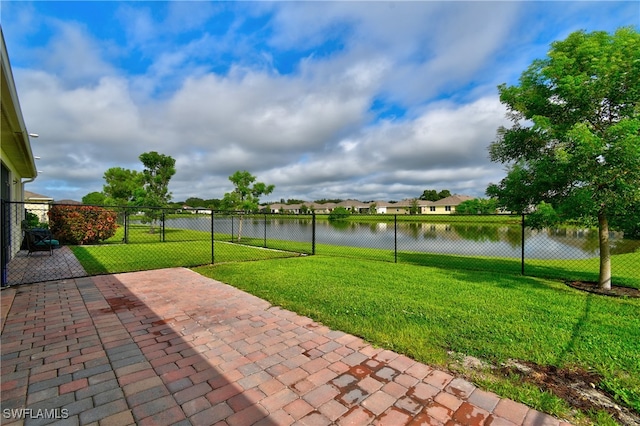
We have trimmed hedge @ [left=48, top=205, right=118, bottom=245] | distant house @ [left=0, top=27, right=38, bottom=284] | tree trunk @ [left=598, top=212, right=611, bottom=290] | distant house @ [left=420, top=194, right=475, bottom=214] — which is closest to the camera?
distant house @ [left=0, top=27, right=38, bottom=284]

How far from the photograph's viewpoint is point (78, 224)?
1202 cm

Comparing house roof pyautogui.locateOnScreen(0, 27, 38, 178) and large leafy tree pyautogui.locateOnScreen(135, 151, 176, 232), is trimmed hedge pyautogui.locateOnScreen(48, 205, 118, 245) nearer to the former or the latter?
house roof pyautogui.locateOnScreen(0, 27, 38, 178)

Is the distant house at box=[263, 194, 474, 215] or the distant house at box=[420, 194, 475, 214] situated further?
the distant house at box=[420, 194, 475, 214]

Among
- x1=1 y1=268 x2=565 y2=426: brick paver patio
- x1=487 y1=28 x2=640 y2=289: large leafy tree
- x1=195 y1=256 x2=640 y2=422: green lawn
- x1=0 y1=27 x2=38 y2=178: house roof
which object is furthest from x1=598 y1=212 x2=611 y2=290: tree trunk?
x1=0 y1=27 x2=38 y2=178: house roof

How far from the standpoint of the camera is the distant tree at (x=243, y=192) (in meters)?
15.1

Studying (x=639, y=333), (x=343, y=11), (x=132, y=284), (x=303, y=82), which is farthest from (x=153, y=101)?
(x=639, y=333)

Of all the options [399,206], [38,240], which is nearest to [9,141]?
[38,240]

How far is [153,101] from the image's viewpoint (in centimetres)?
1566

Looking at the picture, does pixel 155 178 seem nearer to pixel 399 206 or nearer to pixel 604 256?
pixel 604 256

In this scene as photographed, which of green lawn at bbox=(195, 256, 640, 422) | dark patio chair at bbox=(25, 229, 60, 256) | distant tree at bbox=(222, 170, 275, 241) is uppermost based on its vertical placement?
distant tree at bbox=(222, 170, 275, 241)

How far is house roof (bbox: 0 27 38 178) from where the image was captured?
134 inches

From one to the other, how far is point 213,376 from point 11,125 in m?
6.07

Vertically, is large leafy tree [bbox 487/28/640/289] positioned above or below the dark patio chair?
A: above

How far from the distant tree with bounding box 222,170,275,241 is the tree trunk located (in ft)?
42.7
